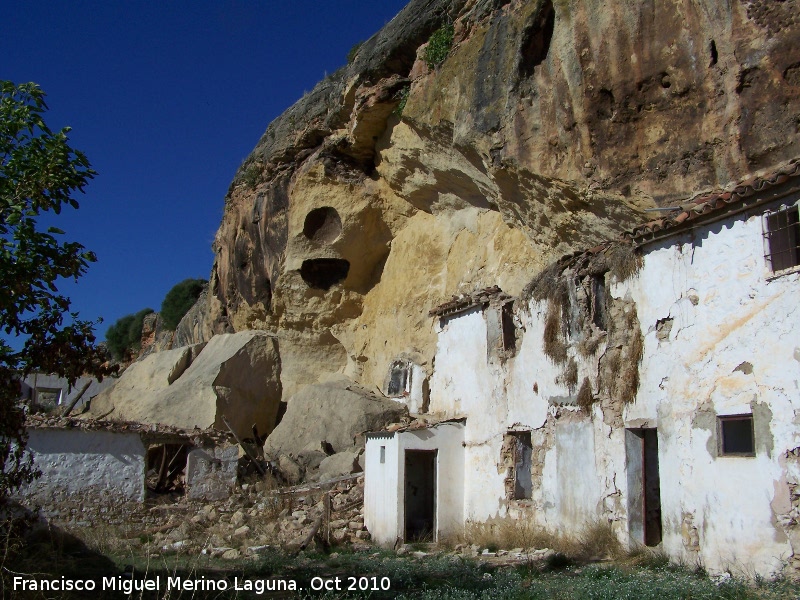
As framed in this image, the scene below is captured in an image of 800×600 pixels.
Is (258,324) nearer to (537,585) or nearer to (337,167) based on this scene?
(337,167)

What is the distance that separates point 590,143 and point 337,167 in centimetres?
1101

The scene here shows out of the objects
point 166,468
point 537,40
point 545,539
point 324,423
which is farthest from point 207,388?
point 537,40

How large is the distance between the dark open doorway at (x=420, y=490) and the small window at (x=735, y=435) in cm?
714

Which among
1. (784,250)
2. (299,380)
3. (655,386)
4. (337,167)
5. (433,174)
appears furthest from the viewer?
(299,380)

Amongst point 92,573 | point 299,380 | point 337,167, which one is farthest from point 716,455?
point 299,380

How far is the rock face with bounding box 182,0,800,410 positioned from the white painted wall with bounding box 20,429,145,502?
27.6ft

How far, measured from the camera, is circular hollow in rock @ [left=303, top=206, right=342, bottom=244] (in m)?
24.3

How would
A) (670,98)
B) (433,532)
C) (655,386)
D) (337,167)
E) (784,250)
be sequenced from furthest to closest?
(337,167) → (433,532) → (670,98) → (655,386) → (784,250)

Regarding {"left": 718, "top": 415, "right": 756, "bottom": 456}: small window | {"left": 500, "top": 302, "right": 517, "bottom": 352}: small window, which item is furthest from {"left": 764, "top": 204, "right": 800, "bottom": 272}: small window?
{"left": 500, "top": 302, "right": 517, "bottom": 352}: small window

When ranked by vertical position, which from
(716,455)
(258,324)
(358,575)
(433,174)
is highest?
(433,174)

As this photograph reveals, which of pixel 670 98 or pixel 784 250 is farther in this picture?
pixel 670 98

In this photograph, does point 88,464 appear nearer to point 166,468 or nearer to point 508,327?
point 166,468

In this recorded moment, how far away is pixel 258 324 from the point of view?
2745 centimetres

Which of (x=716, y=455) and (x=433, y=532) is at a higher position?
(x=716, y=455)
